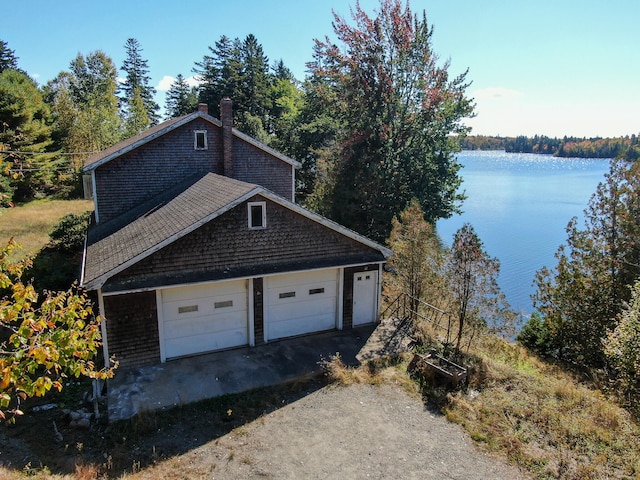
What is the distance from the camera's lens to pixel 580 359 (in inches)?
675

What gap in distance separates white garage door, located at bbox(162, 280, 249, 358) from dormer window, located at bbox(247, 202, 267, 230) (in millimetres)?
1768

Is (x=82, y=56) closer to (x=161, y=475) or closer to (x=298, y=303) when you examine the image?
(x=298, y=303)

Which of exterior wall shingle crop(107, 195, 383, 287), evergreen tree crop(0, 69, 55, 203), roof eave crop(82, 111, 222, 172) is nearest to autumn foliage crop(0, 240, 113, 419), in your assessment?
exterior wall shingle crop(107, 195, 383, 287)

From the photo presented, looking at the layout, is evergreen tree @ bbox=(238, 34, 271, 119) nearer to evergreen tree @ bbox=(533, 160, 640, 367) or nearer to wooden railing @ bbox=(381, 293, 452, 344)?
wooden railing @ bbox=(381, 293, 452, 344)

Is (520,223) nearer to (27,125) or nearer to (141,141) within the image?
(141,141)

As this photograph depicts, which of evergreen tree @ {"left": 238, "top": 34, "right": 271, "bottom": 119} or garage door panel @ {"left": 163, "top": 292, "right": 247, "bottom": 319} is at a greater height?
evergreen tree @ {"left": 238, "top": 34, "right": 271, "bottom": 119}

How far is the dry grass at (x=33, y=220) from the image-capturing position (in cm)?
2625

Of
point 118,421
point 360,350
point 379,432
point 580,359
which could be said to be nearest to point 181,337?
point 118,421

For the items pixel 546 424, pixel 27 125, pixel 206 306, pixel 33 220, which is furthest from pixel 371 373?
pixel 27 125

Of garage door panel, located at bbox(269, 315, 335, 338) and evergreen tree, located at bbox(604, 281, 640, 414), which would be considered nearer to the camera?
evergreen tree, located at bbox(604, 281, 640, 414)

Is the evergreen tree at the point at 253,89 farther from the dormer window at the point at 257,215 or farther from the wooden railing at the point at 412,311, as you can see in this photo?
the dormer window at the point at 257,215

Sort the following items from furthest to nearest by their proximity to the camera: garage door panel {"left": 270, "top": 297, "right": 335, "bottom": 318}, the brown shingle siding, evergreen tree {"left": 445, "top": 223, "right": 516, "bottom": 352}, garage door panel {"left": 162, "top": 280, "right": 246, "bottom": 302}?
the brown shingle siding, garage door panel {"left": 270, "top": 297, "right": 335, "bottom": 318}, evergreen tree {"left": 445, "top": 223, "right": 516, "bottom": 352}, garage door panel {"left": 162, "top": 280, "right": 246, "bottom": 302}

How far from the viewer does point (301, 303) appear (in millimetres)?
14469

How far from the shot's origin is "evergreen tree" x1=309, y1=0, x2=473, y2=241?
27.3 meters
